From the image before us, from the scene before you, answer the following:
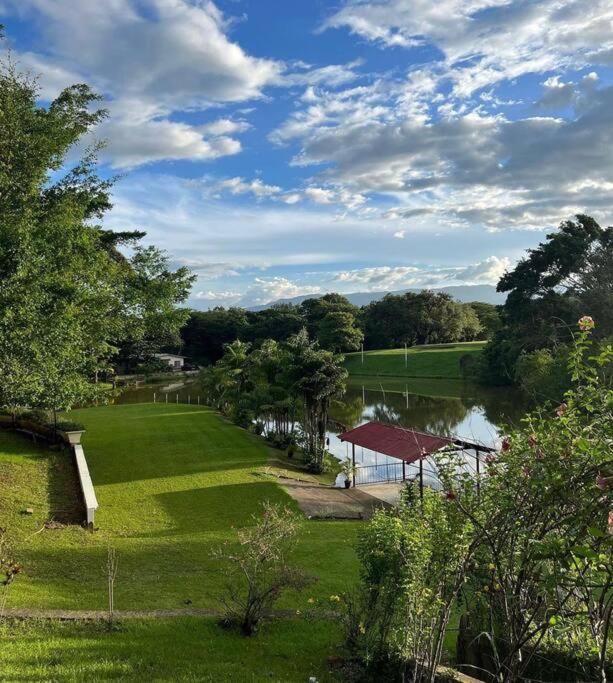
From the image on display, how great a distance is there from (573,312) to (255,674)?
142ft

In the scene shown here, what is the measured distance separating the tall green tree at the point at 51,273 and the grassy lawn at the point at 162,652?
6268 mm

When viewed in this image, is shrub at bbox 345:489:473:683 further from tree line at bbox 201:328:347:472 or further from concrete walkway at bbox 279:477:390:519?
tree line at bbox 201:328:347:472

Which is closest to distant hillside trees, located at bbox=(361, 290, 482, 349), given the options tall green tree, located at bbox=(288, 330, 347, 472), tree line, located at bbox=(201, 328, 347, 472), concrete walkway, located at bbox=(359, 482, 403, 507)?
tree line, located at bbox=(201, 328, 347, 472)

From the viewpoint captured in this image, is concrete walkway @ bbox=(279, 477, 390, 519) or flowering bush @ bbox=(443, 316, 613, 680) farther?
concrete walkway @ bbox=(279, 477, 390, 519)

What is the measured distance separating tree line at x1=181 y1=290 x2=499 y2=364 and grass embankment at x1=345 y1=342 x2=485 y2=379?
3.58 metres

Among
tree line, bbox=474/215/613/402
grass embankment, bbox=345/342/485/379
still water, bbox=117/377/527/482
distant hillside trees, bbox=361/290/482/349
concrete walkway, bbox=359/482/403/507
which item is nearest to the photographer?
concrete walkway, bbox=359/482/403/507

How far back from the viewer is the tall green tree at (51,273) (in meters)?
11.1

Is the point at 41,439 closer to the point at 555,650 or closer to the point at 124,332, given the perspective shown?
the point at 124,332

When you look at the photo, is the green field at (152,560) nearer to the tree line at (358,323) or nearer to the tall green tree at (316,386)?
the tall green tree at (316,386)

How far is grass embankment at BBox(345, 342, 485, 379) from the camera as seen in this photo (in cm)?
6059

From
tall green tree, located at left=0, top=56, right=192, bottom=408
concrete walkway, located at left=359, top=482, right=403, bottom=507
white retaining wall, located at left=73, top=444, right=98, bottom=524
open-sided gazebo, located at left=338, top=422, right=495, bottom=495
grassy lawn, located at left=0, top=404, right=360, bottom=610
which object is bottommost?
concrete walkway, located at left=359, top=482, right=403, bottom=507

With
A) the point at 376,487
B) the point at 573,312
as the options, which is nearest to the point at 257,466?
the point at 376,487

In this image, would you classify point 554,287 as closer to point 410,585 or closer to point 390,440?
point 390,440

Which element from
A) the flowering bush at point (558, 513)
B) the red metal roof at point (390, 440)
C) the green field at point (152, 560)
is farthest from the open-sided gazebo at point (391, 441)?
the flowering bush at point (558, 513)
